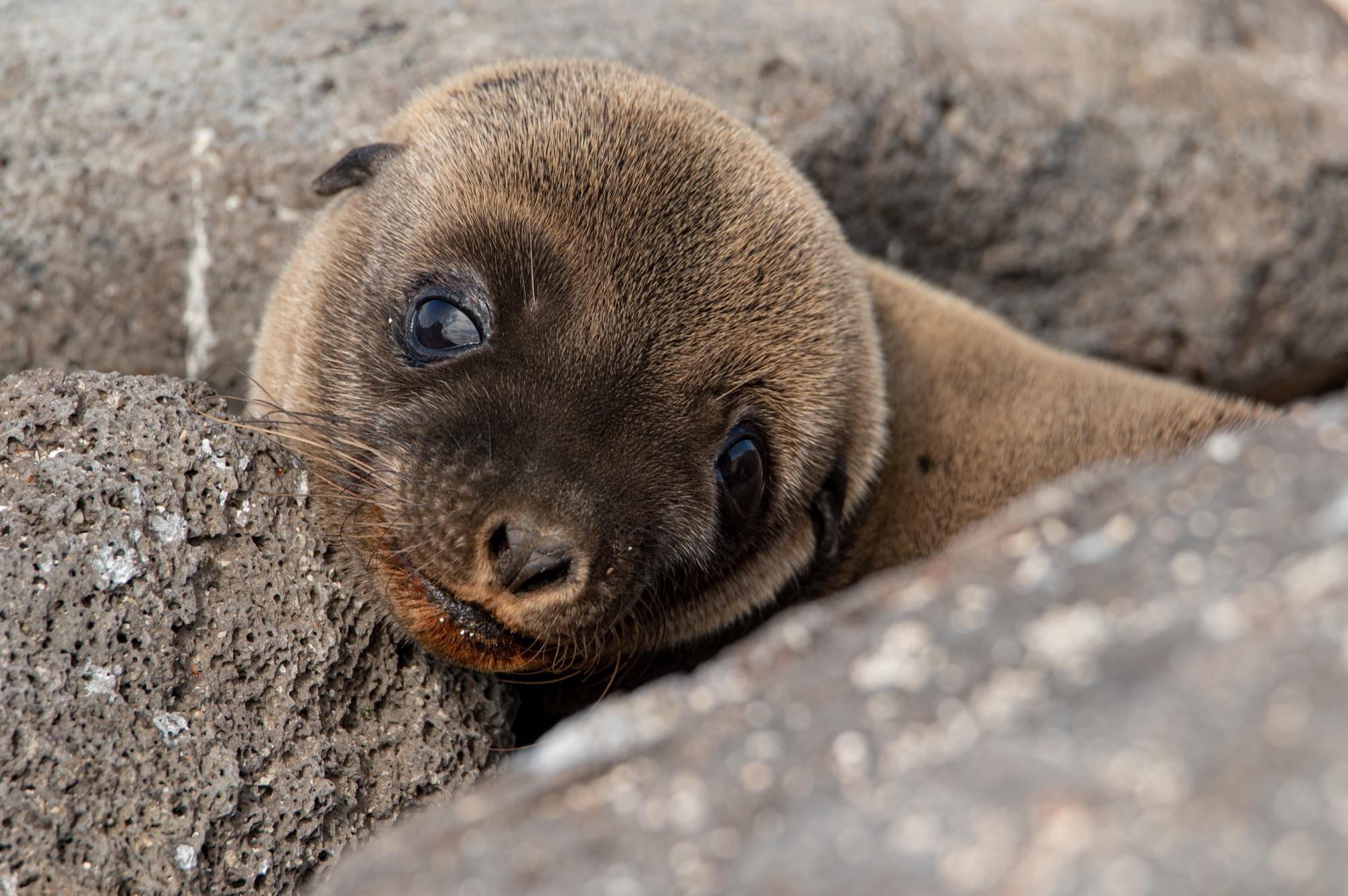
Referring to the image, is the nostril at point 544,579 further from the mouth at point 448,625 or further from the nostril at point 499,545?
the mouth at point 448,625

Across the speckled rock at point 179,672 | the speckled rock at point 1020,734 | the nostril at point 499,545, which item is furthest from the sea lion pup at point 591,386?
the speckled rock at point 1020,734

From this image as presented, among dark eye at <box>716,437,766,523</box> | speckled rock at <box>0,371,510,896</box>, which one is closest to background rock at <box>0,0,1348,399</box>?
speckled rock at <box>0,371,510,896</box>

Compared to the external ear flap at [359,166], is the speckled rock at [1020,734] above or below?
above

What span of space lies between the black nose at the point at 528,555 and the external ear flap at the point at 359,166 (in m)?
1.55

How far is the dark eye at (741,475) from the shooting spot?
3.15 metres

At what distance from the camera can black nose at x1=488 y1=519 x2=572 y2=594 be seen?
8.46ft

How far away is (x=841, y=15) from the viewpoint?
5543mm

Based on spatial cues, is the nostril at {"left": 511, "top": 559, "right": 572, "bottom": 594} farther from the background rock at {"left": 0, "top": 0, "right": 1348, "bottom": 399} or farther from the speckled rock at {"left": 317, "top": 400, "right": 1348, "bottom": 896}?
the background rock at {"left": 0, "top": 0, "right": 1348, "bottom": 399}

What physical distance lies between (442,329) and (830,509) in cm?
130

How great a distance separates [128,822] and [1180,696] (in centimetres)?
223

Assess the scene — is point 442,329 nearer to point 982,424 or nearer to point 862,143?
point 982,424

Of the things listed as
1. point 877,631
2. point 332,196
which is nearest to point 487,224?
point 332,196

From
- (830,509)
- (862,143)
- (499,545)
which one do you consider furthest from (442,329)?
(862,143)

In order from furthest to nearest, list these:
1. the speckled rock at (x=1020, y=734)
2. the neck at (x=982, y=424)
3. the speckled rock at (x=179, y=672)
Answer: the neck at (x=982, y=424) < the speckled rock at (x=179, y=672) < the speckled rock at (x=1020, y=734)
